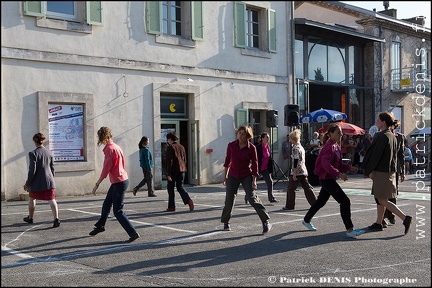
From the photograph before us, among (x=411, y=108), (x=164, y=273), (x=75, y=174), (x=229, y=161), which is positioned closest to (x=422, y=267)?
(x=164, y=273)

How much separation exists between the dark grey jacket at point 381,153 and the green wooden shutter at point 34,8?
573 centimetres

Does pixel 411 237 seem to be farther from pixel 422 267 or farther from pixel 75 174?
pixel 75 174

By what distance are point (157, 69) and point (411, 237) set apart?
10.2 m

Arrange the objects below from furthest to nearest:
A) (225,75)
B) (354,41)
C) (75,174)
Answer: (354,41) < (225,75) < (75,174)

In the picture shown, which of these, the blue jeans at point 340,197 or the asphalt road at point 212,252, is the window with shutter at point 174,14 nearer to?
the asphalt road at point 212,252

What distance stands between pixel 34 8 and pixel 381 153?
19.9 ft

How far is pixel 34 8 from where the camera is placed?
2170 mm

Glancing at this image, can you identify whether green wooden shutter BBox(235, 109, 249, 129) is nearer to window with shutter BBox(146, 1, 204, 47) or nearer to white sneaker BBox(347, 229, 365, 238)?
window with shutter BBox(146, 1, 204, 47)

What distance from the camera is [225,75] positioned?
59.6ft

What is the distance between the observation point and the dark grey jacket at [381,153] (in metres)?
7.32

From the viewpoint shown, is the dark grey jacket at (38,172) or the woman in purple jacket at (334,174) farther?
the dark grey jacket at (38,172)

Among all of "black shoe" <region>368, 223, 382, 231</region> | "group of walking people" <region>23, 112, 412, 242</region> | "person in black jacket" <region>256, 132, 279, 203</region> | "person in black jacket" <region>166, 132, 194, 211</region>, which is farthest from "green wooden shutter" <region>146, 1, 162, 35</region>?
"person in black jacket" <region>256, 132, 279, 203</region>

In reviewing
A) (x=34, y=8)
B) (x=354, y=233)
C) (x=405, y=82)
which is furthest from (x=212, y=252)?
(x=405, y=82)

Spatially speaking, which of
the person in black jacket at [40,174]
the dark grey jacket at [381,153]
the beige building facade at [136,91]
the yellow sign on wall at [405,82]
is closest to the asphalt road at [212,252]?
the dark grey jacket at [381,153]
